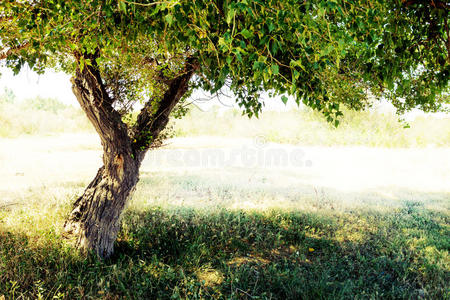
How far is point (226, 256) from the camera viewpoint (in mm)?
5070

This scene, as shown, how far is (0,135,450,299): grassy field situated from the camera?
12.9ft

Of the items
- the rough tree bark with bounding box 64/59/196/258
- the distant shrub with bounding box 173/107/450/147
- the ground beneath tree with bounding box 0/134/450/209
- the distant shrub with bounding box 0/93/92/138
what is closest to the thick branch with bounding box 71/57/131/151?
the rough tree bark with bounding box 64/59/196/258

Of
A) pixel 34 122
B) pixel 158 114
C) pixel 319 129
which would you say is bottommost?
pixel 158 114

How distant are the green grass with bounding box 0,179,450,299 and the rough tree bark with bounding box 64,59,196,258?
0.31 metres

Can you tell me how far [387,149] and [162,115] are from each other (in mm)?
19147

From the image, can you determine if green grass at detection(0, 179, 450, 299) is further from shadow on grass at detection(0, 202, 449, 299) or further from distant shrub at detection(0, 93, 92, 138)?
distant shrub at detection(0, 93, 92, 138)

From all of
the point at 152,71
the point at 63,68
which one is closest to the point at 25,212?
the point at 63,68

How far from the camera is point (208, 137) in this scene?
22.6 meters

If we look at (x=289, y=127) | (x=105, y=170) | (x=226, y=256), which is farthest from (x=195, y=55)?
(x=289, y=127)

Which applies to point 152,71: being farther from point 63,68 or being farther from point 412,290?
point 412,290

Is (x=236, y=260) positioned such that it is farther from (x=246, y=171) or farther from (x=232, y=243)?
(x=246, y=171)

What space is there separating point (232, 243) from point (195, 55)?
141 inches

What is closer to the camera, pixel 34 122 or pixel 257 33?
pixel 257 33

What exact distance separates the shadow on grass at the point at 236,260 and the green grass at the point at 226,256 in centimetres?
2
